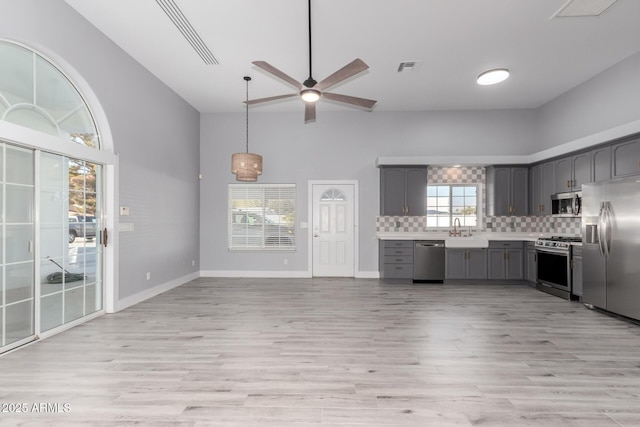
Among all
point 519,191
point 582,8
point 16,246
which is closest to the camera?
point 16,246

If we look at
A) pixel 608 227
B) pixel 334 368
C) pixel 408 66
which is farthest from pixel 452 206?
pixel 334 368

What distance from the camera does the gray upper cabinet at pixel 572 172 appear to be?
479cm

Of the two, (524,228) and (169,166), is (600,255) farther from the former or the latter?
(169,166)

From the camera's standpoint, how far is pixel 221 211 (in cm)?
683

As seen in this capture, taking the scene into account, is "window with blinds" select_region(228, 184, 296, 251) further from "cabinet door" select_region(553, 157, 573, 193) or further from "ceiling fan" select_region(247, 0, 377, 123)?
"cabinet door" select_region(553, 157, 573, 193)

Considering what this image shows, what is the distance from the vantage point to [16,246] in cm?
294

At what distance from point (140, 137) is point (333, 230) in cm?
392

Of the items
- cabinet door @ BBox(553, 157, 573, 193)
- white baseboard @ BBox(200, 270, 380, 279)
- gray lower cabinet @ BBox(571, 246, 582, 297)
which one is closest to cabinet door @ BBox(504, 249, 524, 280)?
gray lower cabinet @ BBox(571, 246, 582, 297)

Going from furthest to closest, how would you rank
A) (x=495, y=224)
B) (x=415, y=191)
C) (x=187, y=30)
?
1. (x=495, y=224)
2. (x=415, y=191)
3. (x=187, y=30)

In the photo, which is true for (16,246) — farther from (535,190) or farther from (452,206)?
(535,190)

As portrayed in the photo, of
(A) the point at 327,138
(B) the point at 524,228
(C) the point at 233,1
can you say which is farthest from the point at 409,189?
(C) the point at 233,1

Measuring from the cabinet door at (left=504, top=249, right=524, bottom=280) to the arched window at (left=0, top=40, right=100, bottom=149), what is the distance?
701cm

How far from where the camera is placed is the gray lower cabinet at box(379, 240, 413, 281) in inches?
239

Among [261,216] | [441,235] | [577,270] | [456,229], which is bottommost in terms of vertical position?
[577,270]
